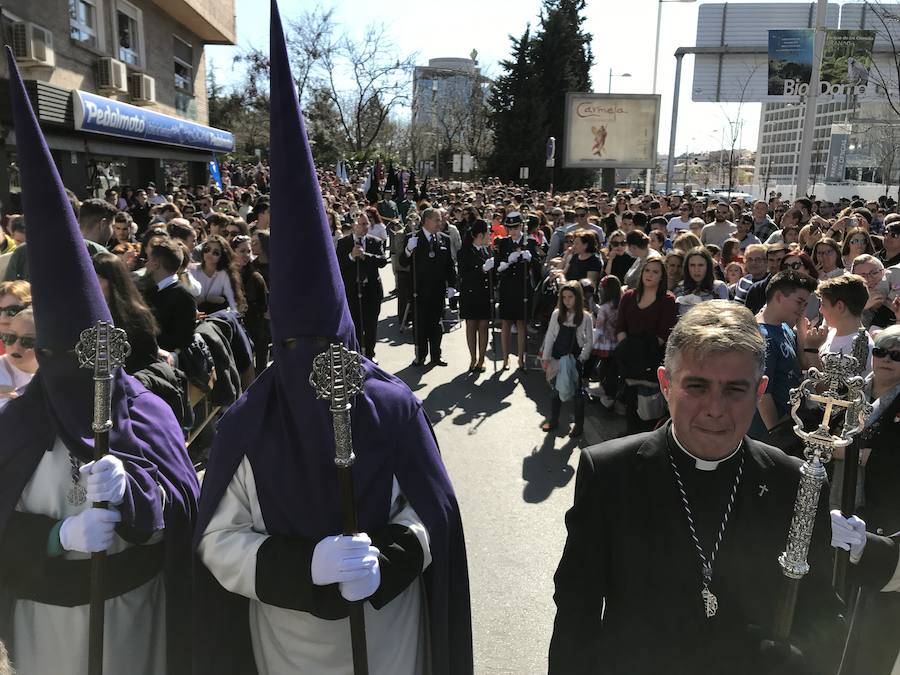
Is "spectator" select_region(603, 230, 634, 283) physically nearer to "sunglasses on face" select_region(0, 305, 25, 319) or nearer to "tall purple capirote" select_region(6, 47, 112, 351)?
"sunglasses on face" select_region(0, 305, 25, 319)

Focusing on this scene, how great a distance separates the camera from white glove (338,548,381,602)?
2.13 meters

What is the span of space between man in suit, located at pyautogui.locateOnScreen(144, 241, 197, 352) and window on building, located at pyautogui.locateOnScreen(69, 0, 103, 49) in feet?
44.2

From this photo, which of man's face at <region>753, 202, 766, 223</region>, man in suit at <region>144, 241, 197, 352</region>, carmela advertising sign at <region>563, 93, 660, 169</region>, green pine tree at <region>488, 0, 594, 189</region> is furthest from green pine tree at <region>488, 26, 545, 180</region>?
man in suit at <region>144, 241, 197, 352</region>

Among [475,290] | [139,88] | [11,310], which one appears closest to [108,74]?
[139,88]

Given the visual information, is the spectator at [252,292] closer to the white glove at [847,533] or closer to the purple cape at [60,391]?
the purple cape at [60,391]

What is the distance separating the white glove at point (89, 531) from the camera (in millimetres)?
2340

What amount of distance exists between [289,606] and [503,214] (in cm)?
1192

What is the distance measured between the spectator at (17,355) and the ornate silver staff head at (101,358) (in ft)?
2.84

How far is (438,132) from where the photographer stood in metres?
53.8

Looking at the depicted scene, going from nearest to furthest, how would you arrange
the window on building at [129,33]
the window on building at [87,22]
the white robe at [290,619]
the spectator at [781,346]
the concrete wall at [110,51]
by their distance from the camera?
the white robe at [290,619]
the spectator at [781,346]
the concrete wall at [110,51]
the window on building at [87,22]
the window on building at [129,33]

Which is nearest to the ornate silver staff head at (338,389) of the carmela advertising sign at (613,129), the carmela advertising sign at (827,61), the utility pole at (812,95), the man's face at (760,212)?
the man's face at (760,212)

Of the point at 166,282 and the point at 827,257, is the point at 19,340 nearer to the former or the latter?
the point at 166,282

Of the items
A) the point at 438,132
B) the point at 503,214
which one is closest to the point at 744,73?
the point at 438,132

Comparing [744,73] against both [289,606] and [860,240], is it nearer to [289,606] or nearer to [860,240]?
[860,240]
